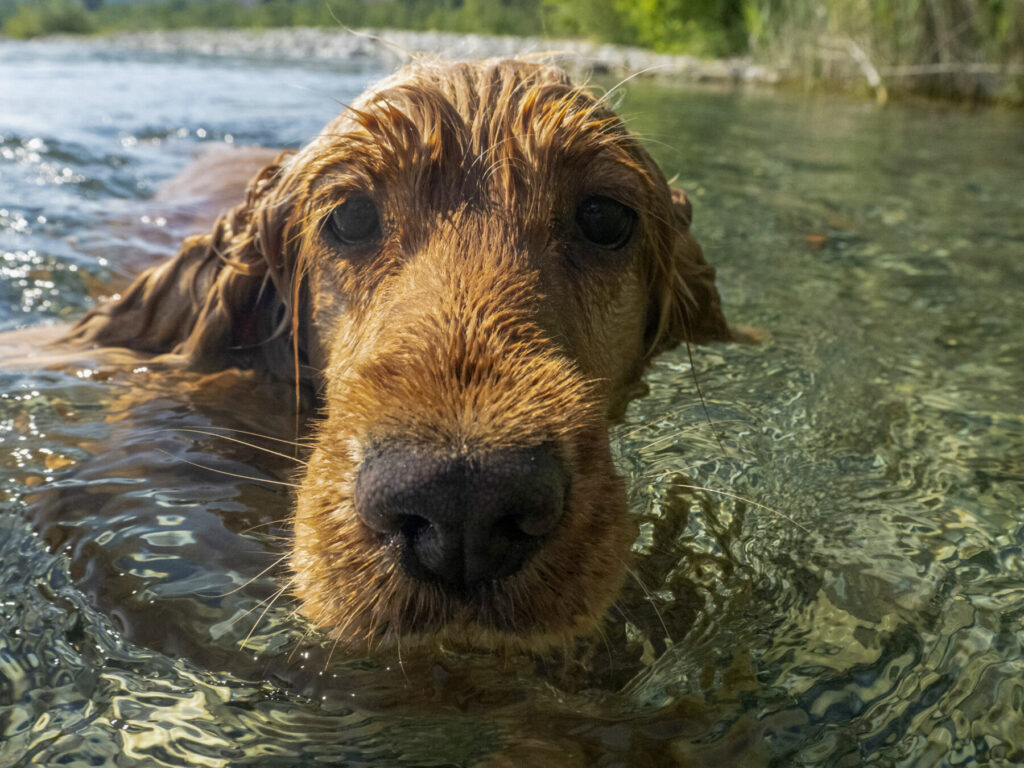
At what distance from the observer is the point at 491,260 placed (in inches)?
103

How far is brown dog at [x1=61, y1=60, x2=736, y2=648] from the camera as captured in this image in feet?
6.39

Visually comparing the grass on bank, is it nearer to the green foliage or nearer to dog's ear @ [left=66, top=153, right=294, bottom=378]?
dog's ear @ [left=66, top=153, right=294, bottom=378]

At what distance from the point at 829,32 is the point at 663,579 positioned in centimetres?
1747

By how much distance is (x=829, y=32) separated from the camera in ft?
58.4

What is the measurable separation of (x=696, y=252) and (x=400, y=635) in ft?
7.85

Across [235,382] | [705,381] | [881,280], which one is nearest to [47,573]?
[235,382]

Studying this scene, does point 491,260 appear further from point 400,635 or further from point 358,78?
point 358,78

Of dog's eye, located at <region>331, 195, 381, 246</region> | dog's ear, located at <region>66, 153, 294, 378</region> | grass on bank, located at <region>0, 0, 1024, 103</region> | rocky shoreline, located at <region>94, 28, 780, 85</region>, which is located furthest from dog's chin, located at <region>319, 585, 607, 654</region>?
grass on bank, located at <region>0, 0, 1024, 103</region>

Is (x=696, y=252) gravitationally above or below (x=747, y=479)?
above

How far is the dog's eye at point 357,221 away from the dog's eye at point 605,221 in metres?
0.62

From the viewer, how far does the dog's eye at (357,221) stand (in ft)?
9.55

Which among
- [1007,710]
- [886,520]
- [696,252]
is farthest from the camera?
[696,252]

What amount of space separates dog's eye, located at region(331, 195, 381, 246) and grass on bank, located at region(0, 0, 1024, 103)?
1.11m

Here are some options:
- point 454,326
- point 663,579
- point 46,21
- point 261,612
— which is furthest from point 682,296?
point 46,21
